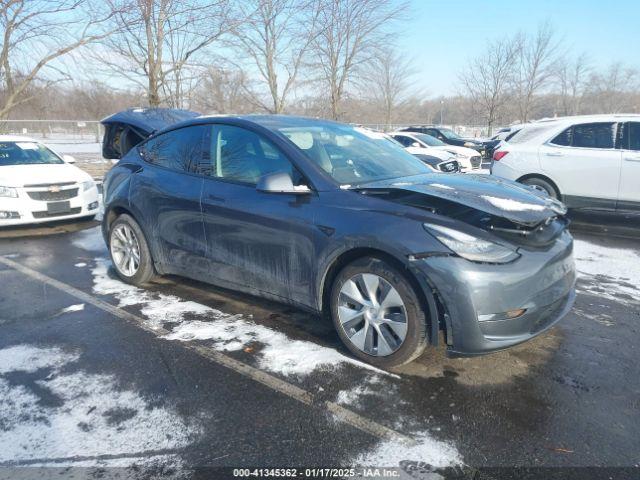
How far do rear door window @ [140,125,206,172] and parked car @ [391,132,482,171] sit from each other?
9.66 m

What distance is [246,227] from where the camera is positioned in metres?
3.61

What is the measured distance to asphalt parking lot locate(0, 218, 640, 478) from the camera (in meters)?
2.29

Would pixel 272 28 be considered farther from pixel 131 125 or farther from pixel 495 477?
pixel 495 477

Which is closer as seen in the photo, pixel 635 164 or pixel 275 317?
pixel 275 317

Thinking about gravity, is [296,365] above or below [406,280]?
below

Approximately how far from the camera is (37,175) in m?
7.20

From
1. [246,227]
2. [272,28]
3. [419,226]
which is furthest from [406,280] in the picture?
[272,28]

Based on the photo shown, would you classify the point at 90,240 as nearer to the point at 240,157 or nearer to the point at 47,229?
the point at 47,229

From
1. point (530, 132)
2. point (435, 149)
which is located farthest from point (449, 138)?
point (530, 132)

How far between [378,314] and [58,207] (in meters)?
6.11

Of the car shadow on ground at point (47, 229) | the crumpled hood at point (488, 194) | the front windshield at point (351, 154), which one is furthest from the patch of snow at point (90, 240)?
the crumpled hood at point (488, 194)

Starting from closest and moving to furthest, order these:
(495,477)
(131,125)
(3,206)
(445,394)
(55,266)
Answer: (495,477), (445,394), (55,266), (3,206), (131,125)

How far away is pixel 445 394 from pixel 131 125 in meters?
6.68

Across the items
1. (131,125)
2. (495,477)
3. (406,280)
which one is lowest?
(495,477)
